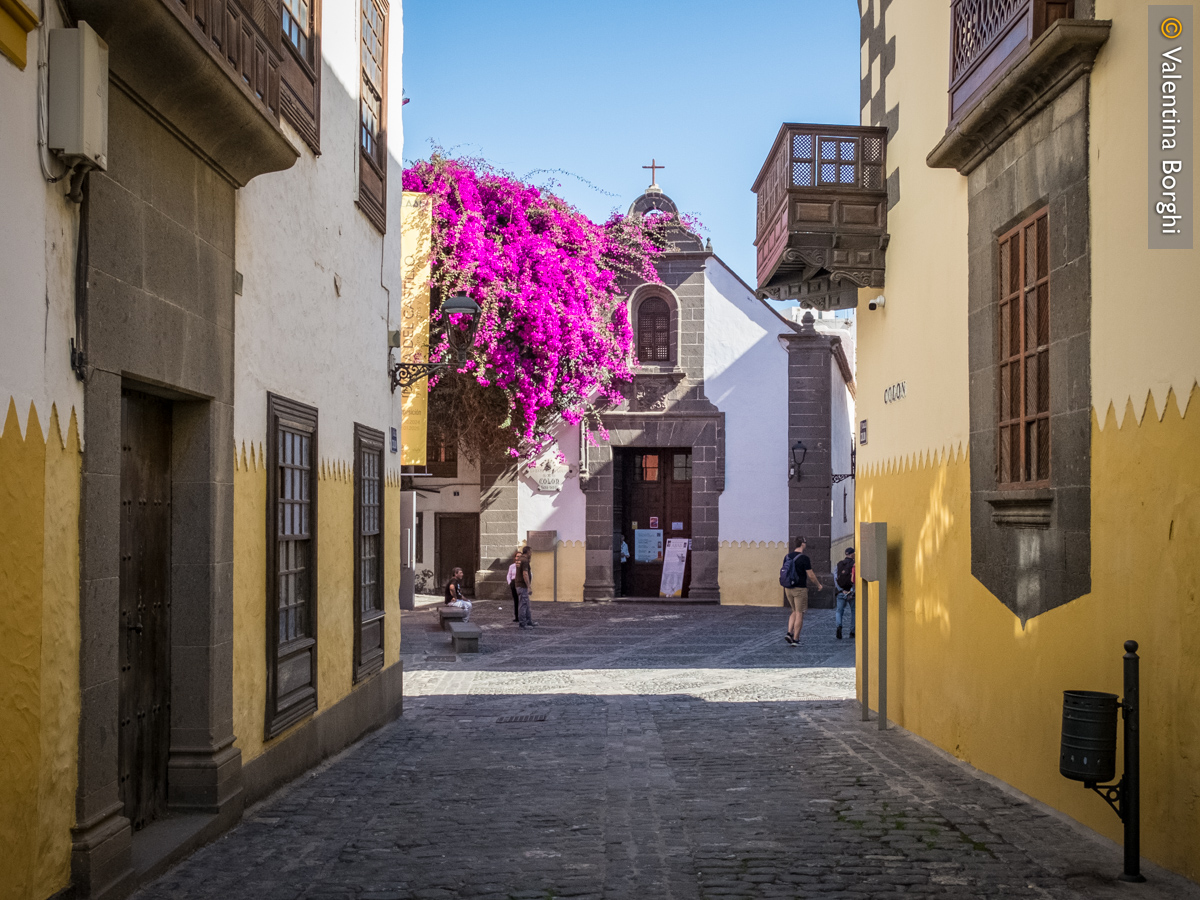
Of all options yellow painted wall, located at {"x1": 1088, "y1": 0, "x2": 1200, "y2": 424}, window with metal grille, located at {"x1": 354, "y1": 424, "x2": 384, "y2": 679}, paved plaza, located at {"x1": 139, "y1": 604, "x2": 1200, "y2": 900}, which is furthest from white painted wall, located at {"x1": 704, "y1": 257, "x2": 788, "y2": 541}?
yellow painted wall, located at {"x1": 1088, "y1": 0, "x2": 1200, "y2": 424}

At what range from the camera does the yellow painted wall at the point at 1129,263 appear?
541cm

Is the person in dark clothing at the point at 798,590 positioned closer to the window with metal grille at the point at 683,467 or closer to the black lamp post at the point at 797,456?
the black lamp post at the point at 797,456

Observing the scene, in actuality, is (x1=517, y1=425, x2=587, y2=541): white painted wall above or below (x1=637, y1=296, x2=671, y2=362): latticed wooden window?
below

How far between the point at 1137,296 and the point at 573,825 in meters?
4.06

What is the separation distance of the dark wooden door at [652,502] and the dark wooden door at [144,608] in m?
19.9

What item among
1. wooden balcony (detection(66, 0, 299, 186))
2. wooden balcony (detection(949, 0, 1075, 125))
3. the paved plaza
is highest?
wooden balcony (detection(949, 0, 1075, 125))

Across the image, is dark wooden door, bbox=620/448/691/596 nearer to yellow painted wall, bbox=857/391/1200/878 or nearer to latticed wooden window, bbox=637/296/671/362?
latticed wooden window, bbox=637/296/671/362

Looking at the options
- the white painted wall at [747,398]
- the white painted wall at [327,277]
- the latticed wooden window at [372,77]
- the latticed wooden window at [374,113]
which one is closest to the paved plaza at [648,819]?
the white painted wall at [327,277]

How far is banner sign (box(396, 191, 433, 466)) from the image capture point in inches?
545

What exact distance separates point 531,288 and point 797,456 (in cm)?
674

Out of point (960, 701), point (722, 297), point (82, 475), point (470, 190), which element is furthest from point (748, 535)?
point (82, 475)

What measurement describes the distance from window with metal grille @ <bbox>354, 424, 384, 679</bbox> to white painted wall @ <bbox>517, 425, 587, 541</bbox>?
46.7ft

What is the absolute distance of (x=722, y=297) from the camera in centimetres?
2583

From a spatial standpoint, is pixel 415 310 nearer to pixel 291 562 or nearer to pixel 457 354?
pixel 457 354
